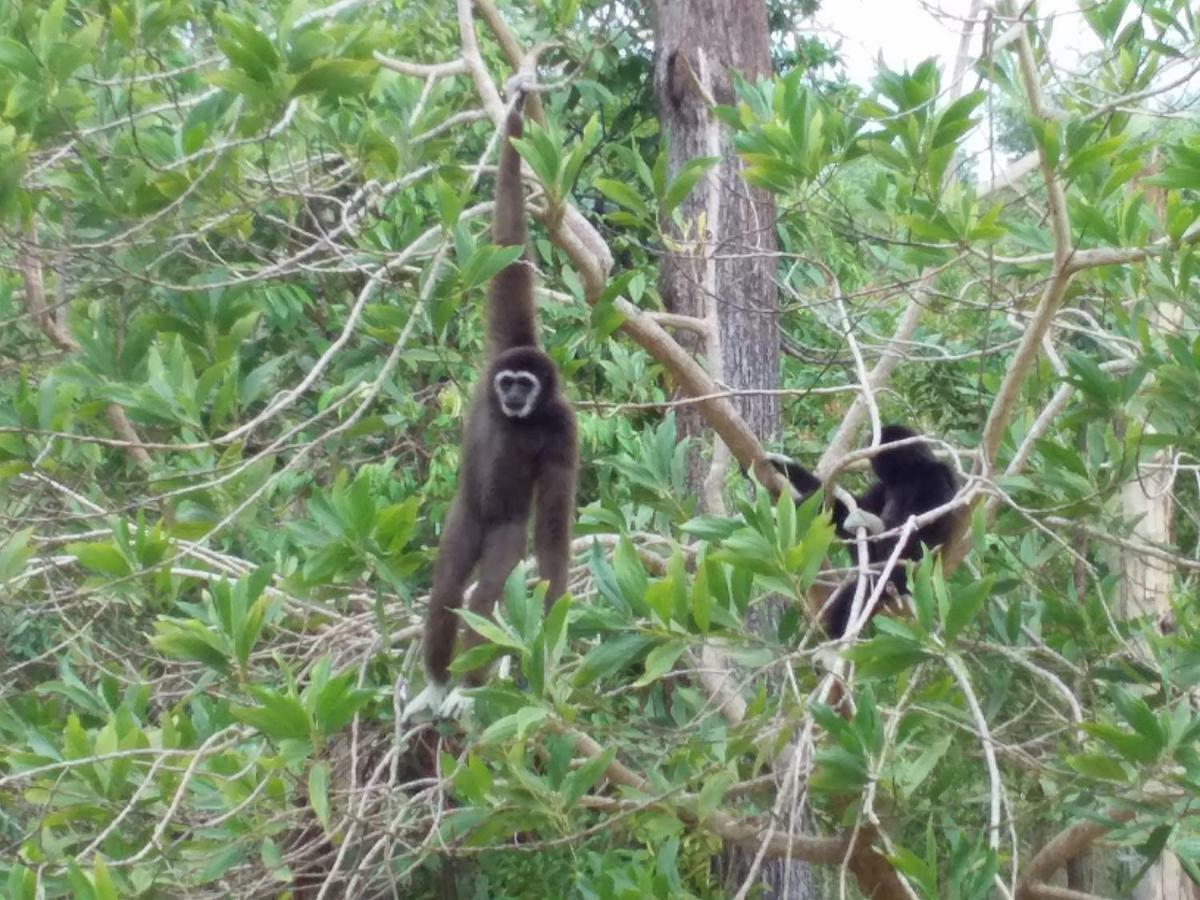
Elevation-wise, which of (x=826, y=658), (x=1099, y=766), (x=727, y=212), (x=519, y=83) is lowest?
(x=1099, y=766)

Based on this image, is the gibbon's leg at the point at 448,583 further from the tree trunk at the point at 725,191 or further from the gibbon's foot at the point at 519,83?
the tree trunk at the point at 725,191

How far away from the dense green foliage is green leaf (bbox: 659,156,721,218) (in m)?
0.03

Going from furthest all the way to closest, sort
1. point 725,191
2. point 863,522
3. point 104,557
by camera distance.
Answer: point 725,191
point 863,522
point 104,557

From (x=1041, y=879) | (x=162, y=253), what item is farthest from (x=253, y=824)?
(x=1041, y=879)

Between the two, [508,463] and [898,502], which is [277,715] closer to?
[508,463]

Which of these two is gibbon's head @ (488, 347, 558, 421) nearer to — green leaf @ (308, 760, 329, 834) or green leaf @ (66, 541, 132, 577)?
green leaf @ (66, 541, 132, 577)

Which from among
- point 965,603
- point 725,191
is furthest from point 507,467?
point 725,191

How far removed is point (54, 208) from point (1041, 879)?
464cm

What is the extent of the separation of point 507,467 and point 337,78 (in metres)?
1.61

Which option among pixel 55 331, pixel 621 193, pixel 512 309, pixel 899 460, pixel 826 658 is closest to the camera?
pixel 826 658

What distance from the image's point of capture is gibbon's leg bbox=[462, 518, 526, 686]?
463 centimetres

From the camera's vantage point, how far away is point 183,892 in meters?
3.79

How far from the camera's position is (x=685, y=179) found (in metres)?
4.26

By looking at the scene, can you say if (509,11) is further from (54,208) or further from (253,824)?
(253,824)
